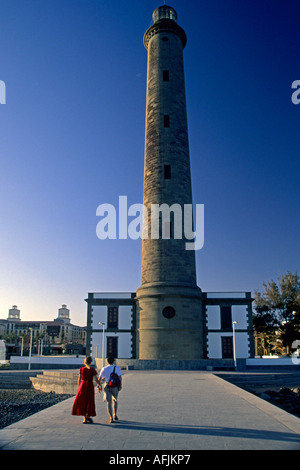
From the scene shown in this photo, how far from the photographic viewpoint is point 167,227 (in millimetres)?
25969

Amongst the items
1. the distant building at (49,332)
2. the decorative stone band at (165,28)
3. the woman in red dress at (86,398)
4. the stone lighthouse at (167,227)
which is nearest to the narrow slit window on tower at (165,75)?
the stone lighthouse at (167,227)

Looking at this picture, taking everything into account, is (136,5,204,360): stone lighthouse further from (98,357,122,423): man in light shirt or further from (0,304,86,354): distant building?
(0,304,86,354): distant building

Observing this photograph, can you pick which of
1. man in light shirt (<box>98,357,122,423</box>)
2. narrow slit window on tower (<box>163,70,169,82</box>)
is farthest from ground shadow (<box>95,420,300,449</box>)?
narrow slit window on tower (<box>163,70,169,82</box>)

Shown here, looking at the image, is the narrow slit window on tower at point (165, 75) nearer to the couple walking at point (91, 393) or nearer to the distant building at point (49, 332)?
the couple walking at point (91, 393)

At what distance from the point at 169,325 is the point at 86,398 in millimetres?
17292

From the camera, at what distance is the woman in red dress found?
782 cm

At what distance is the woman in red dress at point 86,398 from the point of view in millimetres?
7824

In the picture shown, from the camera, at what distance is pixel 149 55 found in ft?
99.0

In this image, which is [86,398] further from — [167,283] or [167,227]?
[167,227]

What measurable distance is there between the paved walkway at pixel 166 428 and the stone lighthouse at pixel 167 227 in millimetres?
A: 14027

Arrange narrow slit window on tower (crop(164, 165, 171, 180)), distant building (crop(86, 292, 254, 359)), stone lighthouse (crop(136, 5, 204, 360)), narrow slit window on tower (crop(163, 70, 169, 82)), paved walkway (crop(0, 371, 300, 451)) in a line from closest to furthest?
1. paved walkway (crop(0, 371, 300, 451))
2. stone lighthouse (crop(136, 5, 204, 360))
3. narrow slit window on tower (crop(164, 165, 171, 180))
4. distant building (crop(86, 292, 254, 359))
5. narrow slit window on tower (crop(163, 70, 169, 82))

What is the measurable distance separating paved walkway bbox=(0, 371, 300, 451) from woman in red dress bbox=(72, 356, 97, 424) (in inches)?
8.2

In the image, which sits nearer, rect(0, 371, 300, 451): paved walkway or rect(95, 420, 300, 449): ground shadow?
rect(0, 371, 300, 451): paved walkway
